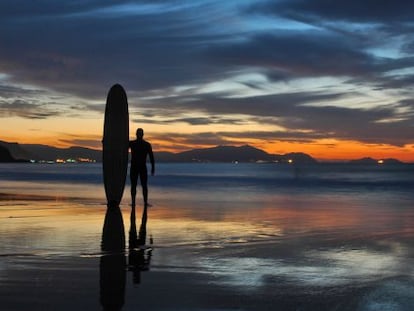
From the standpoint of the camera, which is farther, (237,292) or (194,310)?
(237,292)

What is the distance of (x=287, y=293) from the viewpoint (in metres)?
5.30

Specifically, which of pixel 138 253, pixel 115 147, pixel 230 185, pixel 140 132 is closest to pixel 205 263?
pixel 138 253

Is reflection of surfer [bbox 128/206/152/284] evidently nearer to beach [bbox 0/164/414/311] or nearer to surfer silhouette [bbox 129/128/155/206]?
beach [bbox 0/164/414/311]

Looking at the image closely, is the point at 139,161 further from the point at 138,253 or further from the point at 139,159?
the point at 138,253

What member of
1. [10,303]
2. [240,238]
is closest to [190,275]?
[10,303]

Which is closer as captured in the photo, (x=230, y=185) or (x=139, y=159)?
(x=139, y=159)

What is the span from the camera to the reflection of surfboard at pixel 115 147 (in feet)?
49.3

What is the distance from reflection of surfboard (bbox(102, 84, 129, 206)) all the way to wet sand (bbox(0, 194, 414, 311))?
8.44 ft

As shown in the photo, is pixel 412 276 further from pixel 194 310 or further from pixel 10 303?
→ pixel 10 303

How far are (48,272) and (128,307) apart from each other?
5.50ft

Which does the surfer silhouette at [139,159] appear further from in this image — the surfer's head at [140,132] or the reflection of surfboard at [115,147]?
the reflection of surfboard at [115,147]

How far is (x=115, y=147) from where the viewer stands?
594 inches

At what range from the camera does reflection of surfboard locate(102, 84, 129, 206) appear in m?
15.0

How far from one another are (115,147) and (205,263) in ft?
28.3
